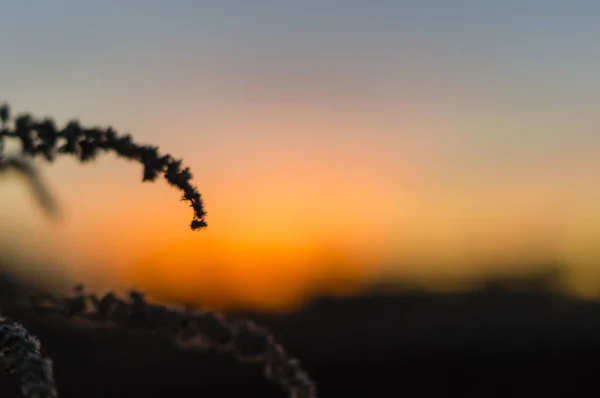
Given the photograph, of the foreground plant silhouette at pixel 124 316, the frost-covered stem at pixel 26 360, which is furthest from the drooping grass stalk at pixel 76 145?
the frost-covered stem at pixel 26 360

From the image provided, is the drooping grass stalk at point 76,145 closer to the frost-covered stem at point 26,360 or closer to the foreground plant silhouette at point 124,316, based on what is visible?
the foreground plant silhouette at point 124,316

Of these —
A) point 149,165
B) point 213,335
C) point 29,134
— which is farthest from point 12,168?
point 213,335

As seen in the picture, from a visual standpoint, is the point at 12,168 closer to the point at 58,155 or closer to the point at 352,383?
the point at 58,155

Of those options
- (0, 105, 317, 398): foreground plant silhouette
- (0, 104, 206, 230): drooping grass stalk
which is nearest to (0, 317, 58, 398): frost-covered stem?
(0, 105, 317, 398): foreground plant silhouette

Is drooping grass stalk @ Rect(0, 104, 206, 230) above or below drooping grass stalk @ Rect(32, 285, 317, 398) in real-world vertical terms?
above

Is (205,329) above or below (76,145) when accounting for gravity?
below

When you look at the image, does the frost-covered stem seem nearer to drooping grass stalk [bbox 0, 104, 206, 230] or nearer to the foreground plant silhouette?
the foreground plant silhouette
